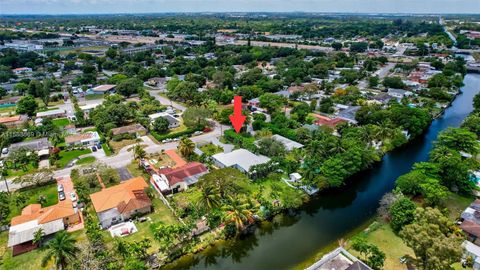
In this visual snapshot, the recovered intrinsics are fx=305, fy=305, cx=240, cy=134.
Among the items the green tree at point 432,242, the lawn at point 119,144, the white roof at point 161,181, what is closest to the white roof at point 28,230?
the white roof at point 161,181

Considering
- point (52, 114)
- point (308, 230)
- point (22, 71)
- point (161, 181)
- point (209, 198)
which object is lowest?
point (308, 230)

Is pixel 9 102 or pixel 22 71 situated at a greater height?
pixel 22 71

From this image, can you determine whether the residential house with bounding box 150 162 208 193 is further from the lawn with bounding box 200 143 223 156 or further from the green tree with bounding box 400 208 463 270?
the green tree with bounding box 400 208 463 270

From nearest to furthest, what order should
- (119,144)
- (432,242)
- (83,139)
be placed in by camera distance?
(432,242) < (83,139) < (119,144)

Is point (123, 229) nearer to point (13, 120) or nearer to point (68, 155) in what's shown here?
point (68, 155)

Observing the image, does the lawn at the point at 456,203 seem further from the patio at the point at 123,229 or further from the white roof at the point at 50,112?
the white roof at the point at 50,112

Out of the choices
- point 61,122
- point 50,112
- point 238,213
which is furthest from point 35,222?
point 50,112
